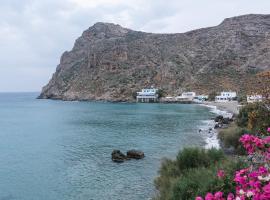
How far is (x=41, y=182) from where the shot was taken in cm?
3331

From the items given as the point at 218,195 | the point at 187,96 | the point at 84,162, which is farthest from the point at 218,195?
the point at 187,96

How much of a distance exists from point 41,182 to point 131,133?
3459 centimetres

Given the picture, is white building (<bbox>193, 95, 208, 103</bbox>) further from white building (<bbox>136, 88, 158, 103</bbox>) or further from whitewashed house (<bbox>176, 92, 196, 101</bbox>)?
white building (<bbox>136, 88, 158, 103</bbox>)

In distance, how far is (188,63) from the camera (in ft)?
580

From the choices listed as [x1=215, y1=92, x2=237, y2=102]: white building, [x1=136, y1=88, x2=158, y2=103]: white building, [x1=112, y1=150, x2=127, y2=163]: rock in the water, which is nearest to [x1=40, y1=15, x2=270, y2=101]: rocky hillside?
[x1=136, y1=88, x2=158, y2=103]: white building

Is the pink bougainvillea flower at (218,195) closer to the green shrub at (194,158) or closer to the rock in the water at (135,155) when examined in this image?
the green shrub at (194,158)

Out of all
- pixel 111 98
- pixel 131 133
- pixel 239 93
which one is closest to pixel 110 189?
pixel 131 133

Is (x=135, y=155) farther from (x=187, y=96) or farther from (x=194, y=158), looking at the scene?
(x=187, y=96)

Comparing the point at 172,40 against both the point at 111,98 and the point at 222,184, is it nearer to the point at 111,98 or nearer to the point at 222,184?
the point at 111,98

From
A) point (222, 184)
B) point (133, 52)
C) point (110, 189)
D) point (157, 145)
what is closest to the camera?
point (222, 184)

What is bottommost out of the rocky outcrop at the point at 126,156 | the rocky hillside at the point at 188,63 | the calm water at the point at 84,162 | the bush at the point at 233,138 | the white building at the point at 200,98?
the calm water at the point at 84,162

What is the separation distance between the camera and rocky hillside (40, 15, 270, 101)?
165125 millimetres

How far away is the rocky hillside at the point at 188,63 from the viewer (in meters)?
165

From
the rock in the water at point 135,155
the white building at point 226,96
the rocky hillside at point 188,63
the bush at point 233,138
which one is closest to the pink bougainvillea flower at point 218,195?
the bush at point 233,138
